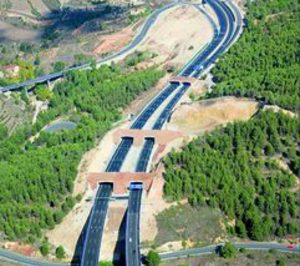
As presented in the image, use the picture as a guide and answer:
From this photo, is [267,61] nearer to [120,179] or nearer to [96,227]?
[120,179]

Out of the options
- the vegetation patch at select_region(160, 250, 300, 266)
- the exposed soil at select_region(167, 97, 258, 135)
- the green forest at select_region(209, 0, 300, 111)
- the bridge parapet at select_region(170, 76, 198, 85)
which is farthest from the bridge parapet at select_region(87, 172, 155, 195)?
the bridge parapet at select_region(170, 76, 198, 85)

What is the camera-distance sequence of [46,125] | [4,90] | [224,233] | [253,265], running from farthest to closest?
[4,90] → [46,125] → [224,233] → [253,265]

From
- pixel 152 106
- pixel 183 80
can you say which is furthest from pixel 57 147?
pixel 183 80

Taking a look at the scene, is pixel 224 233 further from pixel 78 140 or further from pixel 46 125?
pixel 46 125

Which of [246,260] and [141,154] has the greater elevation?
[141,154]

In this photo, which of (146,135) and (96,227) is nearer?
(96,227)

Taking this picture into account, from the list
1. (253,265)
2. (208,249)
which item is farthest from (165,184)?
(253,265)
